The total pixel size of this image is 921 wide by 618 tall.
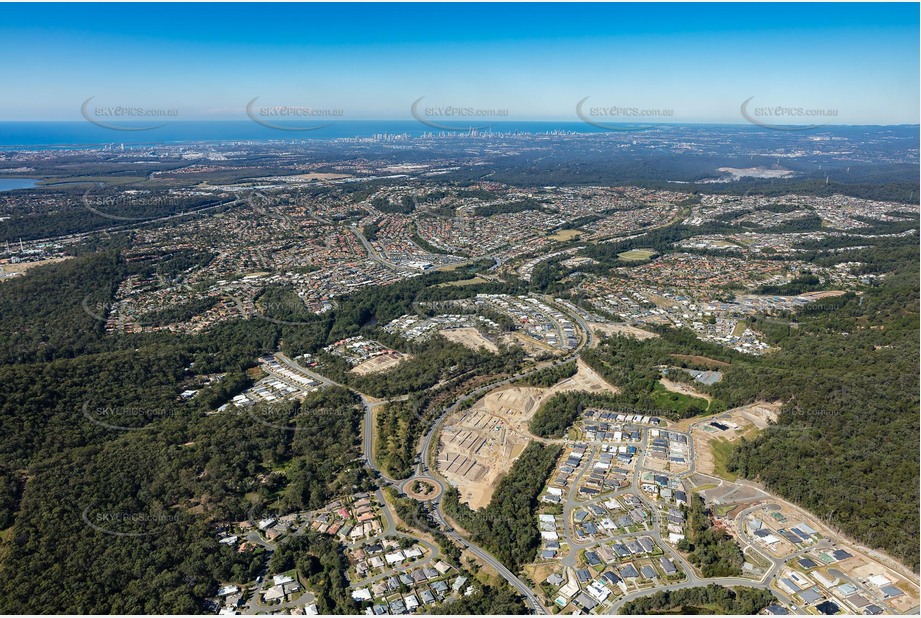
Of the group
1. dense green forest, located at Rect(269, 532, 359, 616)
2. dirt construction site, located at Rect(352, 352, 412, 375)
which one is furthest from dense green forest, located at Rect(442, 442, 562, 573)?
dirt construction site, located at Rect(352, 352, 412, 375)

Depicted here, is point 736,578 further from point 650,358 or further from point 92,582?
point 92,582

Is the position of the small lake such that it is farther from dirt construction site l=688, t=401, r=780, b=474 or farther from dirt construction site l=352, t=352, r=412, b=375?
dirt construction site l=688, t=401, r=780, b=474

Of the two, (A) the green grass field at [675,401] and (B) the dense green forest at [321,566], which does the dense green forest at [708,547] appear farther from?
(B) the dense green forest at [321,566]

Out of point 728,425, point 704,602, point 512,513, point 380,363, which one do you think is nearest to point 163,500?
point 512,513

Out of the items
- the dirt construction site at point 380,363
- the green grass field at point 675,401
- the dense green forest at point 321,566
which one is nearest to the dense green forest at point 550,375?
the green grass field at point 675,401

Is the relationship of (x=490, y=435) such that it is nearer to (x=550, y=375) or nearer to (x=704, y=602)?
(x=550, y=375)

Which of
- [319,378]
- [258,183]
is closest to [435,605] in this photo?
[319,378]
